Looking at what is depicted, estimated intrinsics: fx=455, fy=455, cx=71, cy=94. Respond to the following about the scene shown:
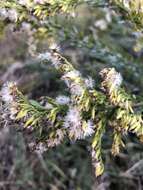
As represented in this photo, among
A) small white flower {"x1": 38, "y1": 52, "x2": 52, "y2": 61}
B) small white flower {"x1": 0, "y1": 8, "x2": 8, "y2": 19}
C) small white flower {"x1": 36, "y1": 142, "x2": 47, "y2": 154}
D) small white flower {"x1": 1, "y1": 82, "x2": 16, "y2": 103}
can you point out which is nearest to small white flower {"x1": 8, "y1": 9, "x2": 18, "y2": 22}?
small white flower {"x1": 0, "y1": 8, "x2": 8, "y2": 19}

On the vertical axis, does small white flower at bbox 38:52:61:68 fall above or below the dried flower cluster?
above

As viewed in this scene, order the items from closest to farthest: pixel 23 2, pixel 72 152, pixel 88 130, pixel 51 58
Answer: pixel 88 130
pixel 51 58
pixel 23 2
pixel 72 152

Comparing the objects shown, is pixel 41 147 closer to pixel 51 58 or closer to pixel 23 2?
pixel 51 58

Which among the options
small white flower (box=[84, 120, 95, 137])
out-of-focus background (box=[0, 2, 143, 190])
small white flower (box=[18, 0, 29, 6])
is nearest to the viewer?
small white flower (box=[84, 120, 95, 137])

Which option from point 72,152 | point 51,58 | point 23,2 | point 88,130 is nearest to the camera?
point 88,130

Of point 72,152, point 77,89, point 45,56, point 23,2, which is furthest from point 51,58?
point 72,152

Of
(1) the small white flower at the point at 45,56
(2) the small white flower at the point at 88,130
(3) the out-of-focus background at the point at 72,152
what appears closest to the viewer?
(2) the small white flower at the point at 88,130

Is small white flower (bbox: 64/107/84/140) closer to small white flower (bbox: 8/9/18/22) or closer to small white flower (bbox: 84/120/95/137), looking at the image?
small white flower (bbox: 84/120/95/137)

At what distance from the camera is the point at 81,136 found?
117 cm

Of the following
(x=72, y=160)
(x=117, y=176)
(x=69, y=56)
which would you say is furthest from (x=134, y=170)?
(x=69, y=56)

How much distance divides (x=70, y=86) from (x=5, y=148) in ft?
4.72

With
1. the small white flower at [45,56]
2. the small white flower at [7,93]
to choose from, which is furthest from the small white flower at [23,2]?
the small white flower at [7,93]

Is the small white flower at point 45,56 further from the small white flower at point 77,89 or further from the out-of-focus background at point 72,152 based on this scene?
the out-of-focus background at point 72,152

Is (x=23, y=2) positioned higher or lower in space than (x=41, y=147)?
higher
